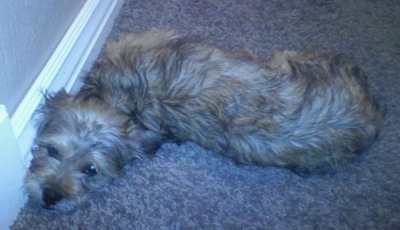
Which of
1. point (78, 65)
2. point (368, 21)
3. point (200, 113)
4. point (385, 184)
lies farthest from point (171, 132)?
point (368, 21)

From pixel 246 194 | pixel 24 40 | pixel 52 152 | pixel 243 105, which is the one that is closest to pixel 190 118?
pixel 243 105

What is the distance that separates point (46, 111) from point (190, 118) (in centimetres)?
44

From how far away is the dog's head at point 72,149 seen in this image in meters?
1.35

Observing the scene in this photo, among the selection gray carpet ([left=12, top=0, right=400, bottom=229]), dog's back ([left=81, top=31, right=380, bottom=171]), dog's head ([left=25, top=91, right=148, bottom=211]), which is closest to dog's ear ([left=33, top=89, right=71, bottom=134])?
dog's head ([left=25, top=91, right=148, bottom=211])

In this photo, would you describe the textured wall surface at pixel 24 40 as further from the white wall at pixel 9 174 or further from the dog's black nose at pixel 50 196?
the dog's black nose at pixel 50 196

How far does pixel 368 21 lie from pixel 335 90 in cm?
87

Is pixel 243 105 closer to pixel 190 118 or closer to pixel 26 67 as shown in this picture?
pixel 190 118

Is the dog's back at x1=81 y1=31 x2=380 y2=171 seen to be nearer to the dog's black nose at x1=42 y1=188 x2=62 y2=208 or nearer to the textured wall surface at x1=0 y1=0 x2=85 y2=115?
the textured wall surface at x1=0 y1=0 x2=85 y2=115

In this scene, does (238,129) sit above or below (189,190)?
above

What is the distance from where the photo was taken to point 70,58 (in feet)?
5.26

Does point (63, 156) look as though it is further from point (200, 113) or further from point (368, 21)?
point (368, 21)

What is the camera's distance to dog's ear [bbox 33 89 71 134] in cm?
139

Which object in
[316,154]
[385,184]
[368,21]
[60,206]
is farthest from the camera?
[368,21]

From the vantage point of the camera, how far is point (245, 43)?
2.01m
